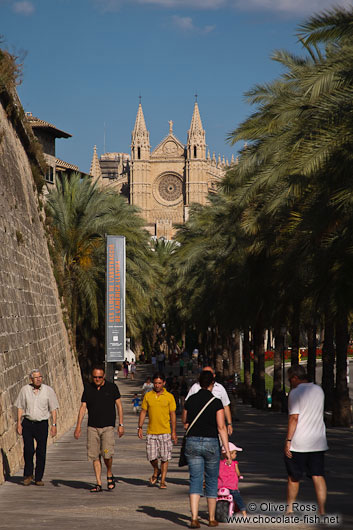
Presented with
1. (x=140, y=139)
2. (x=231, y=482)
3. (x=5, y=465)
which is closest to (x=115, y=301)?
(x=5, y=465)

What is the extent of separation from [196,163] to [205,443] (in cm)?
11369

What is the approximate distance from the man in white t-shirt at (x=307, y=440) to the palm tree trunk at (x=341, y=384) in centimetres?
1373

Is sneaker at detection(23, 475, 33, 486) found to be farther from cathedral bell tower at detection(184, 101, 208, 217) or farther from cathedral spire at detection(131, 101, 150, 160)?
cathedral spire at detection(131, 101, 150, 160)

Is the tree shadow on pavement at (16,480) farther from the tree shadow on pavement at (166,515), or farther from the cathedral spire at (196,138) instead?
the cathedral spire at (196,138)

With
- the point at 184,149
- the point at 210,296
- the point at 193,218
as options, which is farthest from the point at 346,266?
the point at 184,149

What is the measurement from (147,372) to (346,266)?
42617 mm

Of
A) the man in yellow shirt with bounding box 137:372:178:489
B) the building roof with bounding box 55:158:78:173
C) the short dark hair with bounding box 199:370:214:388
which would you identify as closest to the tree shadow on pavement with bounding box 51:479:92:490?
the man in yellow shirt with bounding box 137:372:178:489

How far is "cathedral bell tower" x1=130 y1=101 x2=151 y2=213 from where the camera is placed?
120 meters

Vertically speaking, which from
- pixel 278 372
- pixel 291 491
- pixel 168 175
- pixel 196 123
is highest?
pixel 196 123

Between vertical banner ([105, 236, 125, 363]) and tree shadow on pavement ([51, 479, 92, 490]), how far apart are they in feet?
50.4

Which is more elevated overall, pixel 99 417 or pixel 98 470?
pixel 99 417

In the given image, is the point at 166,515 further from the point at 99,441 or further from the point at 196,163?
the point at 196,163

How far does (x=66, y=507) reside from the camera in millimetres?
8383

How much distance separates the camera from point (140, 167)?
121 meters
